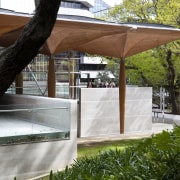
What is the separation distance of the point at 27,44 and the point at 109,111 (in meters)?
12.9

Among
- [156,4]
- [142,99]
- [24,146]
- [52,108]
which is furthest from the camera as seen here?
[156,4]

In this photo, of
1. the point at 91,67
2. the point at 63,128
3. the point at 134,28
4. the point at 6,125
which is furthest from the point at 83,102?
the point at 91,67

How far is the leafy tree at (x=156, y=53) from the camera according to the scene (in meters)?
19.4

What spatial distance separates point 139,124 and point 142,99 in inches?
42.8

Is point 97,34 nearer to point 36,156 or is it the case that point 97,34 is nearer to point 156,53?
point 36,156

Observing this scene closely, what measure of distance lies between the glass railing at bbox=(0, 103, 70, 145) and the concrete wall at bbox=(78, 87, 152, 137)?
17.2ft

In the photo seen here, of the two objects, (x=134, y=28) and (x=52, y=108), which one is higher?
(x=134, y=28)

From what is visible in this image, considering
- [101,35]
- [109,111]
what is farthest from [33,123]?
[109,111]

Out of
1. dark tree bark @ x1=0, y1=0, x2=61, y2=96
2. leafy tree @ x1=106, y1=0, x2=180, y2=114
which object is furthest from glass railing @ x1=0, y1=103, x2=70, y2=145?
leafy tree @ x1=106, y1=0, x2=180, y2=114

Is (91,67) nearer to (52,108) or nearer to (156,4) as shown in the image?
(156,4)

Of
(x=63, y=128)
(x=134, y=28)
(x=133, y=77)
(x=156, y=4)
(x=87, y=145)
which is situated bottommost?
(x=87, y=145)

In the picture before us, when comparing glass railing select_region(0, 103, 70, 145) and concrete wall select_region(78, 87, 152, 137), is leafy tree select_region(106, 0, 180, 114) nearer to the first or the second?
concrete wall select_region(78, 87, 152, 137)

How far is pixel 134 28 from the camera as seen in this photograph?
43.9 ft

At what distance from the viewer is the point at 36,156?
29.6 feet
